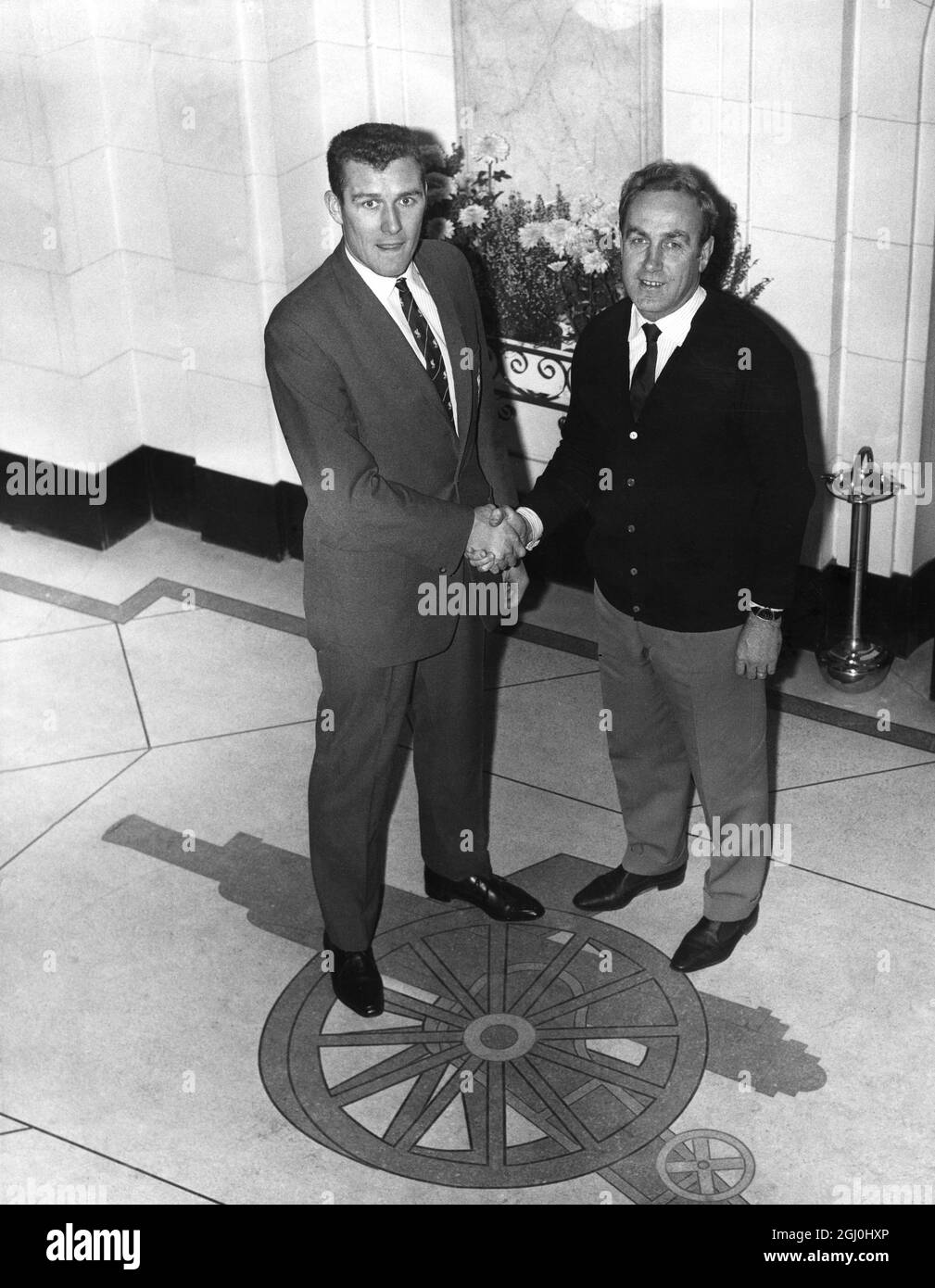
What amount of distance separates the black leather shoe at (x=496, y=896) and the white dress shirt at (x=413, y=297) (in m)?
1.23

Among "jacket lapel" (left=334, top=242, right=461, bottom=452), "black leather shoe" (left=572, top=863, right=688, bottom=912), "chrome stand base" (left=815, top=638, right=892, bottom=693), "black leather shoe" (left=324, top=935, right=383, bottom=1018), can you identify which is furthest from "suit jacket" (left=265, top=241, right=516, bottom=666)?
"chrome stand base" (left=815, top=638, right=892, bottom=693)

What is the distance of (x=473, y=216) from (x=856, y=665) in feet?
5.99

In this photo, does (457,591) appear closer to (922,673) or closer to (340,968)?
(340,968)

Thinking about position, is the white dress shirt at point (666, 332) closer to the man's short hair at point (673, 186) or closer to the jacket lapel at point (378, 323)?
the man's short hair at point (673, 186)

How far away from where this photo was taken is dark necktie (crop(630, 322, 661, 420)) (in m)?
3.68

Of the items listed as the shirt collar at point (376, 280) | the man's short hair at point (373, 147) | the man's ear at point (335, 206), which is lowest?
the shirt collar at point (376, 280)

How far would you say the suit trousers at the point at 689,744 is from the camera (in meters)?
3.87

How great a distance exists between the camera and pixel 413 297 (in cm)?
371

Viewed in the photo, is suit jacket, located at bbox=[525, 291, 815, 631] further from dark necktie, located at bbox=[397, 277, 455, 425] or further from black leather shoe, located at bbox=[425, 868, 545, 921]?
black leather shoe, located at bbox=[425, 868, 545, 921]

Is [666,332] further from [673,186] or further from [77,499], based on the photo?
[77,499]

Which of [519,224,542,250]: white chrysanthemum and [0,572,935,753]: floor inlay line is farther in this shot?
[519,224,542,250]: white chrysanthemum

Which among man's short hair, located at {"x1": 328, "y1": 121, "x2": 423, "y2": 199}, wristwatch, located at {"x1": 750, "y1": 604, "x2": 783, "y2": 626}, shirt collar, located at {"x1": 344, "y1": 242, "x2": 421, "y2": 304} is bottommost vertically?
wristwatch, located at {"x1": 750, "y1": 604, "x2": 783, "y2": 626}

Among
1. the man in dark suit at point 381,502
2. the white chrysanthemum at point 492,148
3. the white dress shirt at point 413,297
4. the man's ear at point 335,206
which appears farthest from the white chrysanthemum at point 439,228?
the man's ear at point 335,206

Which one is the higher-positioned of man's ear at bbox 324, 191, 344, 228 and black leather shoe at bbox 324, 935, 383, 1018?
man's ear at bbox 324, 191, 344, 228
